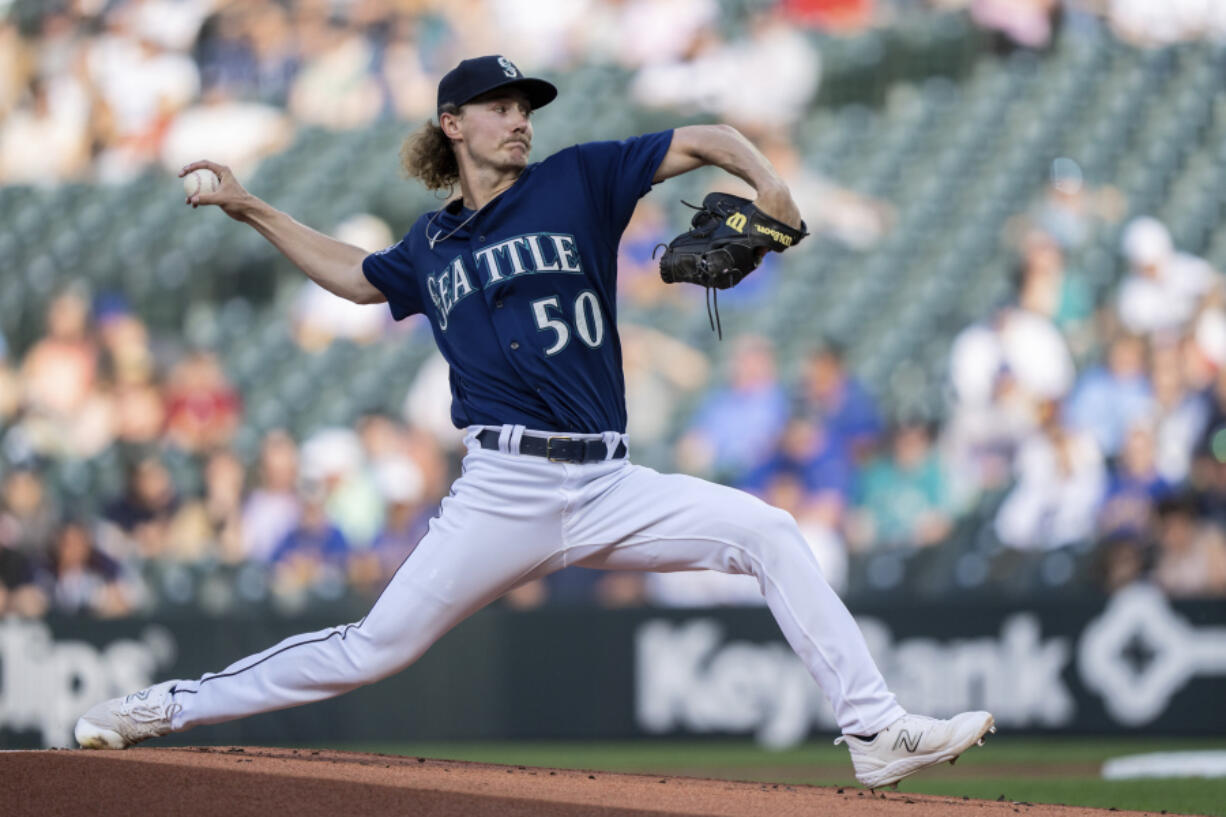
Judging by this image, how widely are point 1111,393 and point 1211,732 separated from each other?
1.93m

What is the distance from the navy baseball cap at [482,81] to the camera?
4.06m

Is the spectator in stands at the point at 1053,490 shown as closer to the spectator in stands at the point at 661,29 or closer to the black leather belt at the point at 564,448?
the spectator in stands at the point at 661,29

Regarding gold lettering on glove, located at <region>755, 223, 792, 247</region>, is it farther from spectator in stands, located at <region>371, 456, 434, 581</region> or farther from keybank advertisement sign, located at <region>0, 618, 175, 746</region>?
keybank advertisement sign, located at <region>0, 618, 175, 746</region>

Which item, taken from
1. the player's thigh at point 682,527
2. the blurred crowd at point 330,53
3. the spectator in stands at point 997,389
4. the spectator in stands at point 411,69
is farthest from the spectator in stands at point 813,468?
the player's thigh at point 682,527

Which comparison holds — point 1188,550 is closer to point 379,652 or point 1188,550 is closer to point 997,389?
point 997,389

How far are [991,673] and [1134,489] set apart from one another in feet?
4.16

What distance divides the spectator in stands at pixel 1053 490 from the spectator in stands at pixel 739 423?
1408 mm

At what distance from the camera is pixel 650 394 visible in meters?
9.75

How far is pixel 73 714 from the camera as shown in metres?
8.51

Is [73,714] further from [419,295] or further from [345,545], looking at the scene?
[419,295]

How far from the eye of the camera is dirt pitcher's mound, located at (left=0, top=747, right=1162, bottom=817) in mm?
3537

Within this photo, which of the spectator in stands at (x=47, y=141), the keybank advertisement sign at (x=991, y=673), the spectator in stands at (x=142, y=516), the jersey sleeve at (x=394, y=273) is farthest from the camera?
the spectator in stands at (x=47, y=141)

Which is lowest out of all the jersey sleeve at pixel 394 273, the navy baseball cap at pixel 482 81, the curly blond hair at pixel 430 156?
the jersey sleeve at pixel 394 273

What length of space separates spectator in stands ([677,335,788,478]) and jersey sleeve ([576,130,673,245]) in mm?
5240
